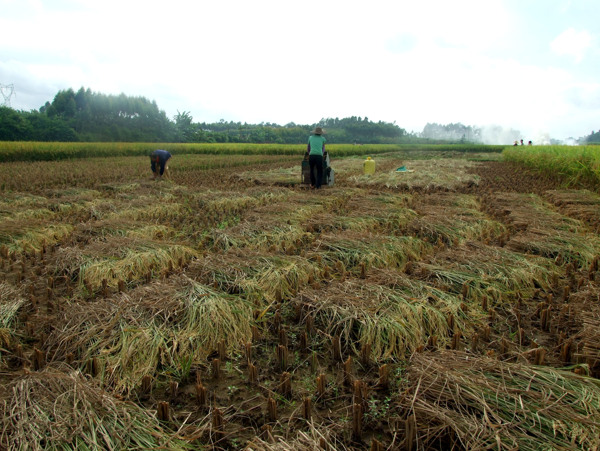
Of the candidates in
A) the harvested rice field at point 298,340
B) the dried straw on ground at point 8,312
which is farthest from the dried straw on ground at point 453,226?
the dried straw on ground at point 8,312

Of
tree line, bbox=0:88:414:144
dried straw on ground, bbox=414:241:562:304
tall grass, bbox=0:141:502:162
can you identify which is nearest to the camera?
dried straw on ground, bbox=414:241:562:304

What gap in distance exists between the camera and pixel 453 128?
125188 millimetres

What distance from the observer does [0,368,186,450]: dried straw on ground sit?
169 cm

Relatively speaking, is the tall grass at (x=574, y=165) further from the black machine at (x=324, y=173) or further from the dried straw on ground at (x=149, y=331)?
the dried straw on ground at (x=149, y=331)

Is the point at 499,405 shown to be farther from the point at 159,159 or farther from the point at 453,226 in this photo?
the point at 159,159

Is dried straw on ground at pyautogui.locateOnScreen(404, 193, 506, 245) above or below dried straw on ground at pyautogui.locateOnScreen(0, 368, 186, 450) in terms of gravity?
above

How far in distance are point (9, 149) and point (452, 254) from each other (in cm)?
2268

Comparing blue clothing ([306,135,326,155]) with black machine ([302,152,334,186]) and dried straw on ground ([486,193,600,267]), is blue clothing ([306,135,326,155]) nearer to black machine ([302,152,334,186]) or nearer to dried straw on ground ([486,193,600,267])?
black machine ([302,152,334,186])

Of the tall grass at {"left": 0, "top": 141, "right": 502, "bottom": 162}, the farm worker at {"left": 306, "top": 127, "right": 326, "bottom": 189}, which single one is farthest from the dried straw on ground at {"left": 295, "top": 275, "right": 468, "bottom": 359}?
the tall grass at {"left": 0, "top": 141, "right": 502, "bottom": 162}

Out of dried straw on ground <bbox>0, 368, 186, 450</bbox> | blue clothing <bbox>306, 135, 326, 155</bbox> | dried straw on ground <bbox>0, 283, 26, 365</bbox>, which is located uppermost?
blue clothing <bbox>306, 135, 326, 155</bbox>

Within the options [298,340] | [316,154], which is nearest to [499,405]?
[298,340]

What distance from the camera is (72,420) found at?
1.80 meters

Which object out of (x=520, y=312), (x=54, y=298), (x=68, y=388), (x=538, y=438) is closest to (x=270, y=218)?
(x=54, y=298)

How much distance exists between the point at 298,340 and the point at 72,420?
4.81 feet
